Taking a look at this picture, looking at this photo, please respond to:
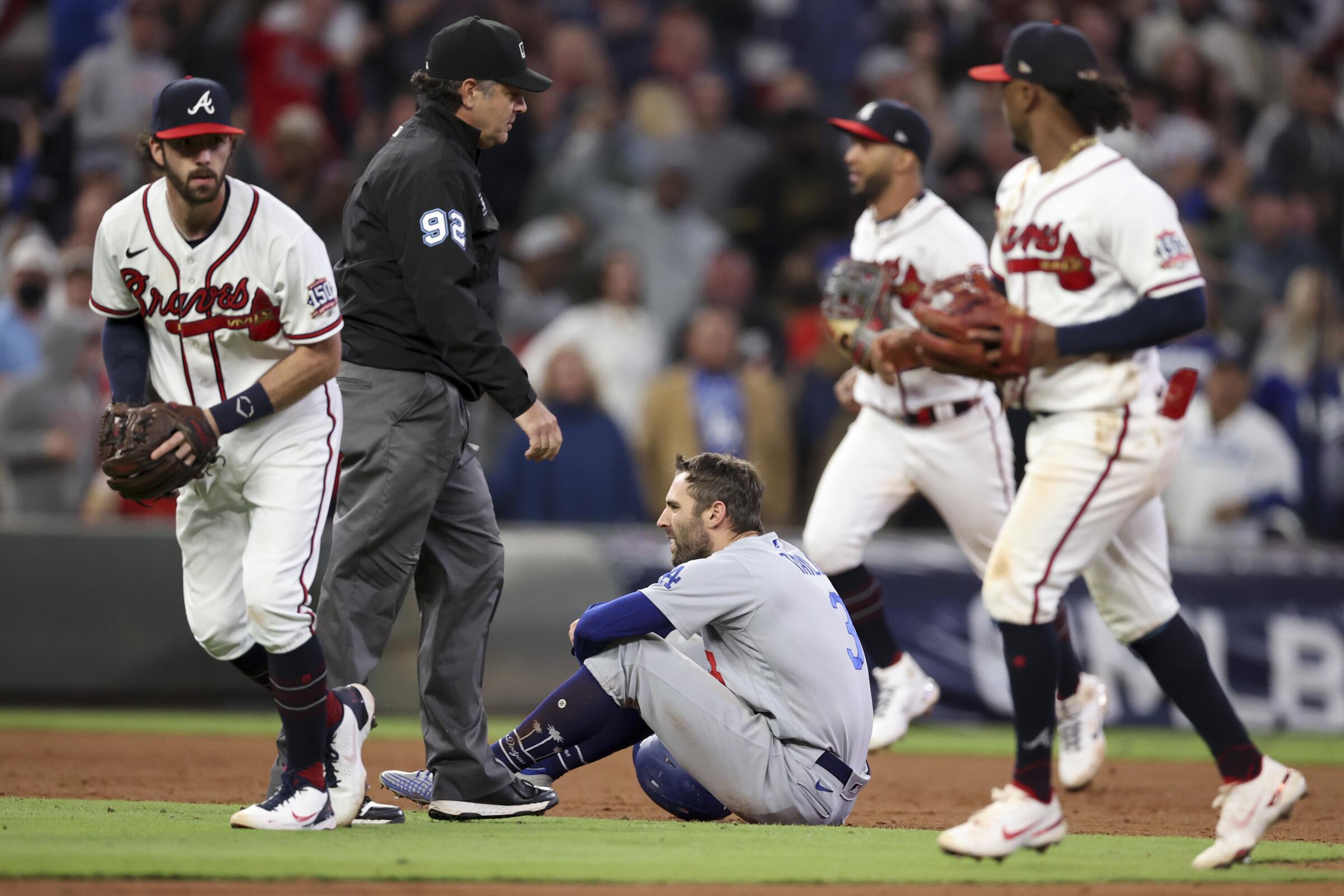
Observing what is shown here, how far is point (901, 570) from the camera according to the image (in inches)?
414

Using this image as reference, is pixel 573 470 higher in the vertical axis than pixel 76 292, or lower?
lower

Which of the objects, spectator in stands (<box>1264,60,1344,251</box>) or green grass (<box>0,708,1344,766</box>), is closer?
green grass (<box>0,708,1344,766</box>)

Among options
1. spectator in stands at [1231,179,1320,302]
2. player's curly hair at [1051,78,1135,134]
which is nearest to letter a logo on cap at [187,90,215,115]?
player's curly hair at [1051,78,1135,134]

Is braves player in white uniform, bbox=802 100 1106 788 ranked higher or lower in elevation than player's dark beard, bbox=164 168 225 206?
lower

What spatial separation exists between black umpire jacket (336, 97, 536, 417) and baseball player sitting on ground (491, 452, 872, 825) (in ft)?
2.60

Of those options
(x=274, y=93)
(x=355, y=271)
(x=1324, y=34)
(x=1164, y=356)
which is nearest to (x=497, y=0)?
(x=274, y=93)

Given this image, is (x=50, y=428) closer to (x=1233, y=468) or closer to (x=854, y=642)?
(x=854, y=642)

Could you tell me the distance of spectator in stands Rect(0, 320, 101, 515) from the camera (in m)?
10.8

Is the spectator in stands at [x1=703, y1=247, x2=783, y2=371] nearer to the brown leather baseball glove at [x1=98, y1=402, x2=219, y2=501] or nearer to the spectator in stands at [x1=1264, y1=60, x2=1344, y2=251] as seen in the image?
the spectator in stands at [x1=1264, y1=60, x2=1344, y2=251]

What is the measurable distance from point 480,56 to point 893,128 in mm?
2608

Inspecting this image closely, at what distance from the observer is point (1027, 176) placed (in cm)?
515

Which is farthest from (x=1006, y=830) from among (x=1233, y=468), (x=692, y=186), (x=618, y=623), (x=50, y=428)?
(x=692, y=186)

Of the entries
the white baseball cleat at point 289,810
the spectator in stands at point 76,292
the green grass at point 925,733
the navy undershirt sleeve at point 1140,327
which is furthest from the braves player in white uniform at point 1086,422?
the spectator in stands at point 76,292

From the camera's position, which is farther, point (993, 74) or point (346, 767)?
point (346, 767)
